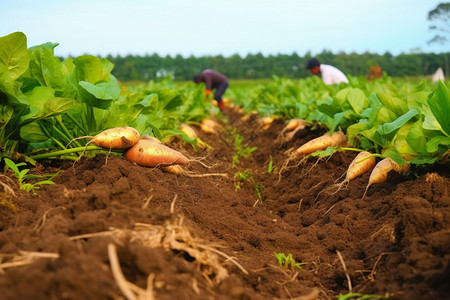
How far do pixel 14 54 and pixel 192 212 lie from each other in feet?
5.48

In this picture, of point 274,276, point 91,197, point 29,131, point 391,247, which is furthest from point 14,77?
point 391,247

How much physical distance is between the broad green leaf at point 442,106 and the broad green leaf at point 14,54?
9.35ft

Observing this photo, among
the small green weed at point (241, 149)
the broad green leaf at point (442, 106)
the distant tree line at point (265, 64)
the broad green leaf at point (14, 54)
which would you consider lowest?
the distant tree line at point (265, 64)

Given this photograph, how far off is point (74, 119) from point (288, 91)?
600 cm

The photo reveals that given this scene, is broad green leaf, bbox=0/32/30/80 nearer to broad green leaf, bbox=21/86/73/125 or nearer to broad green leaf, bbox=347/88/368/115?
broad green leaf, bbox=21/86/73/125

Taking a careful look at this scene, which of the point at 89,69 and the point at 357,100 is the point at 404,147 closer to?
the point at 357,100

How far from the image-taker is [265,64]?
49250 millimetres

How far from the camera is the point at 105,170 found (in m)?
2.91

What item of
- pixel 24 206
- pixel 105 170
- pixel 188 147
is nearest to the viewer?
pixel 24 206

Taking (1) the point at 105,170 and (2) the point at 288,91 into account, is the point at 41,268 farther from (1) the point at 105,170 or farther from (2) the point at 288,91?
(2) the point at 288,91

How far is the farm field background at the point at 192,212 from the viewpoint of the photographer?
153 cm

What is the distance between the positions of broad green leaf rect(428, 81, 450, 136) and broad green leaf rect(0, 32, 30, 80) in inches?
112

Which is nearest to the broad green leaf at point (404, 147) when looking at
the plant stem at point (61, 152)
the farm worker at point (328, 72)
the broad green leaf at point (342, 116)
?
the broad green leaf at point (342, 116)

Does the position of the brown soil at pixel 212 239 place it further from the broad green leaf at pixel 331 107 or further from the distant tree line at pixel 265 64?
the distant tree line at pixel 265 64
